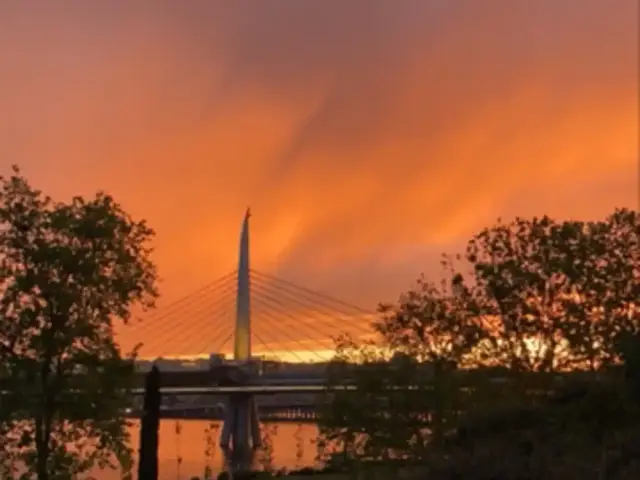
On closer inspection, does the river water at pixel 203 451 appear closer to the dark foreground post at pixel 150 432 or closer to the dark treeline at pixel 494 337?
the dark foreground post at pixel 150 432

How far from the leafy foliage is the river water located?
3762mm

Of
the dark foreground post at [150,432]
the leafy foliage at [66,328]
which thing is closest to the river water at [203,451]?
the dark foreground post at [150,432]

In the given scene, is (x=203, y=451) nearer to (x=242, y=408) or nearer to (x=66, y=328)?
(x=242, y=408)

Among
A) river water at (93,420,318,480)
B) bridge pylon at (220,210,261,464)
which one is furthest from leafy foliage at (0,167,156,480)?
bridge pylon at (220,210,261,464)

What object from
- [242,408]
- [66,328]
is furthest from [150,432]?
[242,408]

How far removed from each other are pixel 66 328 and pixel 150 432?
5794mm

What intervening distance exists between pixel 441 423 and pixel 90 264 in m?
7.89

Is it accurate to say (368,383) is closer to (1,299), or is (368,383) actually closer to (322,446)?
(322,446)

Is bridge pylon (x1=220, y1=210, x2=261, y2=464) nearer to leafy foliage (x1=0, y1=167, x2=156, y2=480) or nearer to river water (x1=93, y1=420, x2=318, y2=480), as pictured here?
river water (x1=93, y1=420, x2=318, y2=480)

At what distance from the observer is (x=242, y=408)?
5362 cm

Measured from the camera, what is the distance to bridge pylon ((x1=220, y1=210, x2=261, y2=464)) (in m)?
53.1

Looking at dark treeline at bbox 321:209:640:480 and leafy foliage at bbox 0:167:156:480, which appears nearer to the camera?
leafy foliage at bbox 0:167:156:480

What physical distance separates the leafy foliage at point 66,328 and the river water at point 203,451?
376 centimetres

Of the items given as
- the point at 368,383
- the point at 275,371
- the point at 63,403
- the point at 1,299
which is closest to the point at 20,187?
the point at 1,299
